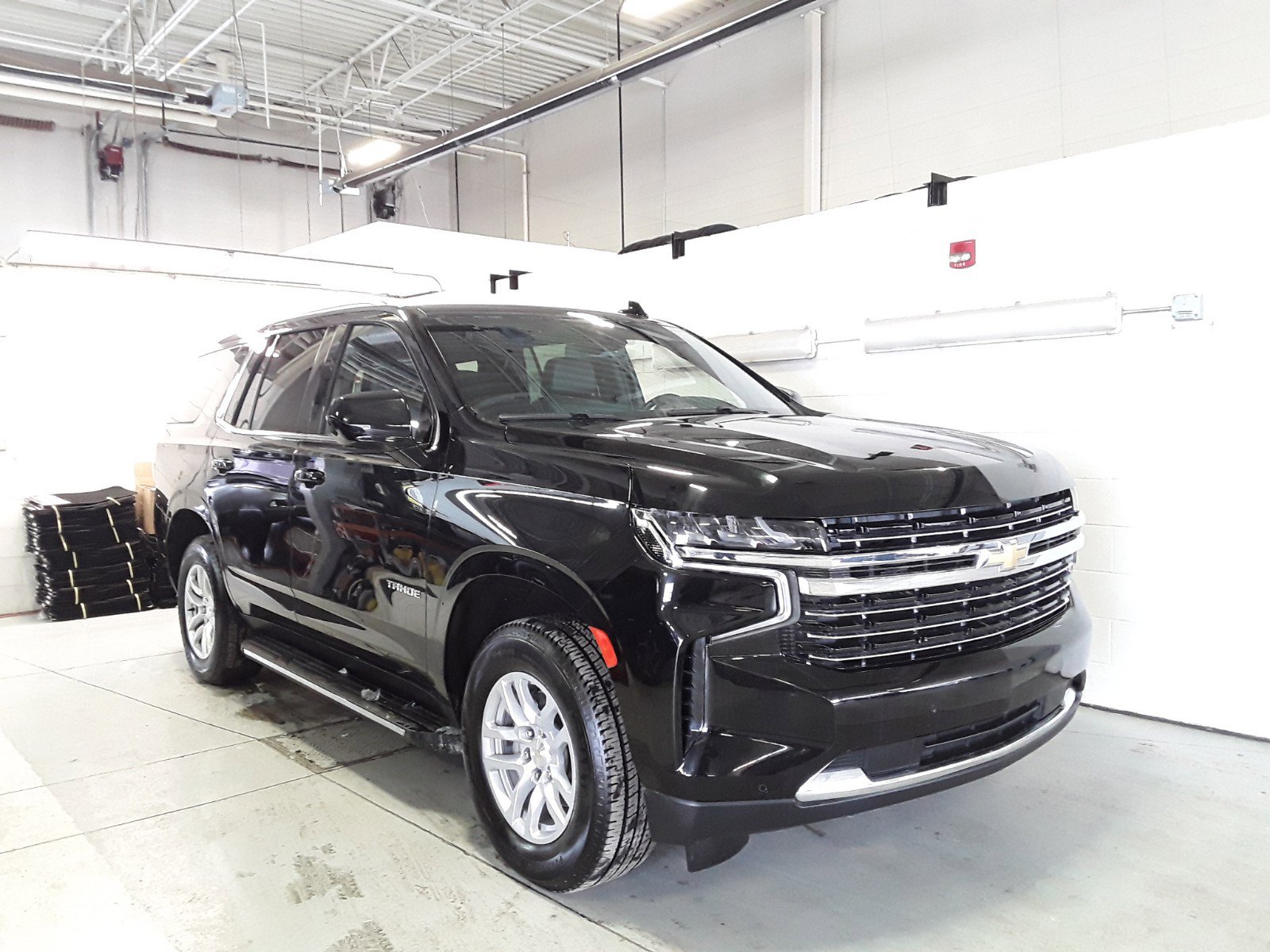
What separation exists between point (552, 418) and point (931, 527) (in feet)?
3.78

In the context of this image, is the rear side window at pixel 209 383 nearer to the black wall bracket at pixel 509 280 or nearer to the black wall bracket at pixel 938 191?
the black wall bracket at pixel 938 191

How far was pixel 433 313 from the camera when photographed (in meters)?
3.25

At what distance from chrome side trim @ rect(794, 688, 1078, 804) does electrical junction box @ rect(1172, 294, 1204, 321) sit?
7.58 ft

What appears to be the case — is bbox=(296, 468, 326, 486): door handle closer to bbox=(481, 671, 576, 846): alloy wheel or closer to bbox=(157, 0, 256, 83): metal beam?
bbox=(481, 671, 576, 846): alloy wheel

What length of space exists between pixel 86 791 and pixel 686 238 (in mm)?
4679

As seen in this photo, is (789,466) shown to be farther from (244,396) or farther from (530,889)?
(244,396)

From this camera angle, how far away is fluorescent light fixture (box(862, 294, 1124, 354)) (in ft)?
13.6

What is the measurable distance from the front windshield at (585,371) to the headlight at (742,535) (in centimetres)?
82

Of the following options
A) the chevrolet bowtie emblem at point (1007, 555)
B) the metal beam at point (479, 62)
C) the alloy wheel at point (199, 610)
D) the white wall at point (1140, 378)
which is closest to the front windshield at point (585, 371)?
the chevrolet bowtie emblem at point (1007, 555)

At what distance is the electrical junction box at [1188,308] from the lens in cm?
388

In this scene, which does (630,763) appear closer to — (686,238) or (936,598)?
(936,598)

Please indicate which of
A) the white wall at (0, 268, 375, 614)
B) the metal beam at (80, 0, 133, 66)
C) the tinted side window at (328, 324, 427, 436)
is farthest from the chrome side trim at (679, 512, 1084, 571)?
the metal beam at (80, 0, 133, 66)

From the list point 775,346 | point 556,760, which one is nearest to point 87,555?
point 775,346

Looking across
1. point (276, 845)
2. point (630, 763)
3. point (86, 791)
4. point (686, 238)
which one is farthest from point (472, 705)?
point (686, 238)
